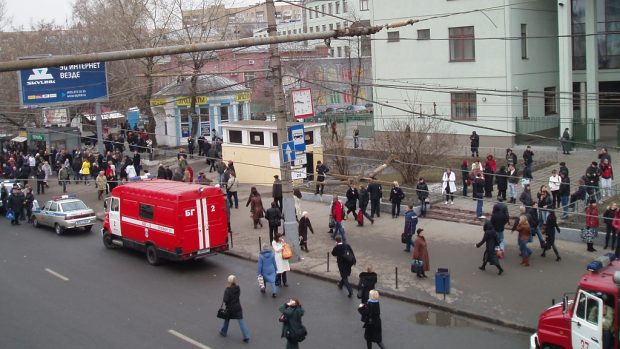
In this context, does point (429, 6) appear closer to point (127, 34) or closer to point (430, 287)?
point (127, 34)

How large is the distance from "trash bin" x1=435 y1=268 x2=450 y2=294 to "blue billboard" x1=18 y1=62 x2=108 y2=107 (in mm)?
24662

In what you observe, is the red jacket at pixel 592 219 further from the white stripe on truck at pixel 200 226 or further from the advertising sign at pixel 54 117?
the advertising sign at pixel 54 117

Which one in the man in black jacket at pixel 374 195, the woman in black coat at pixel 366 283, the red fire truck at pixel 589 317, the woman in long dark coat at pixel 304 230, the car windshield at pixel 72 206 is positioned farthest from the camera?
the car windshield at pixel 72 206

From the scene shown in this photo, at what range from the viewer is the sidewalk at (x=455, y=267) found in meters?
16.0

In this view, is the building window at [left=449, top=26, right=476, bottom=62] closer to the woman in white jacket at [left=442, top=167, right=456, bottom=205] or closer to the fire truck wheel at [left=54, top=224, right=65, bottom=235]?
the woman in white jacket at [left=442, top=167, right=456, bottom=205]

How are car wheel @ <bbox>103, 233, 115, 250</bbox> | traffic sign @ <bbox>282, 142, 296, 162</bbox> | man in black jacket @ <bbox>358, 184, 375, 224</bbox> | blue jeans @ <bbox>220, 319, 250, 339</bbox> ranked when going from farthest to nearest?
man in black jacket @ <bbox>358, 184, 375, 224</bbox>
car wheel @ <bbox>103, 233, 115, 250</bbox>
traffic sign @ <bbox>282, 142, 296, 162</bbox>
blue jeans @ <bbox>220, 319, 250, 339</bbox>

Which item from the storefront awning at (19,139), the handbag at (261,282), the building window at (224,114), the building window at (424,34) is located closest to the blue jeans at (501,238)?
the handbag at (261,282)

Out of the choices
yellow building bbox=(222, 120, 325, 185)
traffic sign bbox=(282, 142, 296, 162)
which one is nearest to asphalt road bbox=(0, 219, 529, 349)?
traffic sign bbox=(282, 142, 296, 162)

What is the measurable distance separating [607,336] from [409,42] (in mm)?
33345

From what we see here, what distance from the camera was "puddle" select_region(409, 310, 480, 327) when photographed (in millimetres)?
15195

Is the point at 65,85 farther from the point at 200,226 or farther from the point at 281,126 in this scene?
the point at 281,126

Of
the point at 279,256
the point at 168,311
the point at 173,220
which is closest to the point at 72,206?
the point at 173,220

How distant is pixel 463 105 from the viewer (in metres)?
40.5

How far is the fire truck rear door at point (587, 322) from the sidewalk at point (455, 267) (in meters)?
3.30
